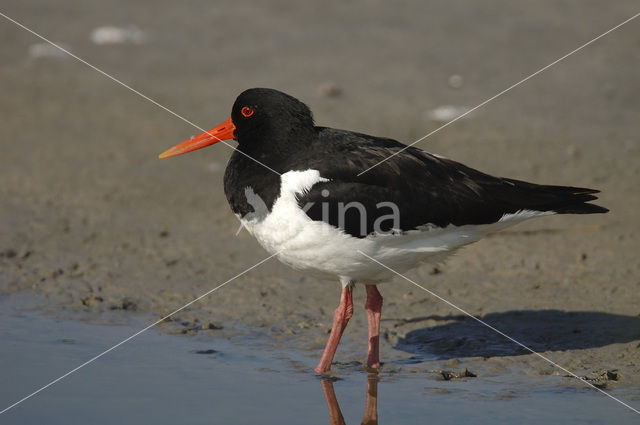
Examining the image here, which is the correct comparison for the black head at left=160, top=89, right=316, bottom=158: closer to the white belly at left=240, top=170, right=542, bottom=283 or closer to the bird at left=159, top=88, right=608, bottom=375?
the bird at left=159, top=88, right=608, bottom=375

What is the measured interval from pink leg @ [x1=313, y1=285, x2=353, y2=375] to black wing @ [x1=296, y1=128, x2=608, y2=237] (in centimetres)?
53

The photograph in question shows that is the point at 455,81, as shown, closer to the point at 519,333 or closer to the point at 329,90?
the point at 329,90

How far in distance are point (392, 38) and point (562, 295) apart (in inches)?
197

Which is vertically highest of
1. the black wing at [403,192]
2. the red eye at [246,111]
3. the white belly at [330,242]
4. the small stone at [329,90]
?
the small stone at [329,90]

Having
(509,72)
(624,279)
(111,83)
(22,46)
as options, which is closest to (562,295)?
(624,279)

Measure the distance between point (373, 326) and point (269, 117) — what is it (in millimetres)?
1367

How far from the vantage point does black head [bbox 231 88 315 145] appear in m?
5.21

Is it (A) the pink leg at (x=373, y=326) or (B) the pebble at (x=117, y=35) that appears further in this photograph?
(B) the pebble at (x=117, y=35)

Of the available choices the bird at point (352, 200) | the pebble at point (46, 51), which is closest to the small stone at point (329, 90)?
the pebble at point (46, 51)

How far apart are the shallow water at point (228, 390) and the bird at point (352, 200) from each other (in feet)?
1.02

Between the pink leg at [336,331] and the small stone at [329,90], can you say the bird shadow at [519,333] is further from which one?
the small stone at [329,90]

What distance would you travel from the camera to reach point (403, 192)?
200 inches

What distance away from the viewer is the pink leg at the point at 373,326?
206 inches

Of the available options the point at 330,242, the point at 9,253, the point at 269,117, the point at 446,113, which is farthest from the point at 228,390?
the point at 446,113
